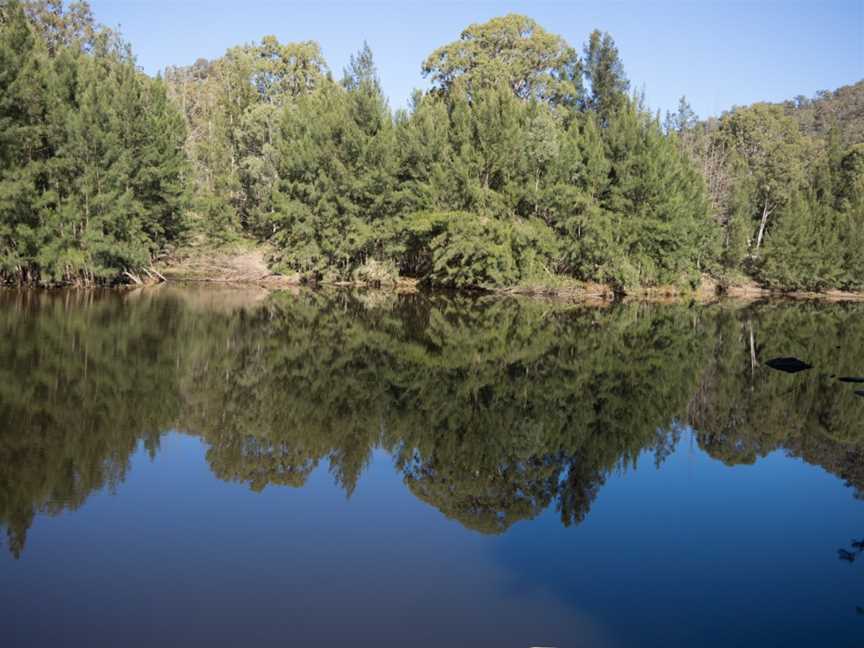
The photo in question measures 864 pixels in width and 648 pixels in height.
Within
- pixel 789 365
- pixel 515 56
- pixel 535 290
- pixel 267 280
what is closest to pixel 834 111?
pixel 515 56

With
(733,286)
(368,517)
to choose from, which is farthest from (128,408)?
(733,286)

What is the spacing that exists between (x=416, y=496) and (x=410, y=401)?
5437mm

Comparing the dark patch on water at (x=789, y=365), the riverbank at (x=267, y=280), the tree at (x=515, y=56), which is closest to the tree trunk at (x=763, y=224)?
the riverbank at (x=267, y=280)

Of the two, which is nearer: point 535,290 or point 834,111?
point 535,290

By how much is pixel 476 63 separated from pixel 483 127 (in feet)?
73.7

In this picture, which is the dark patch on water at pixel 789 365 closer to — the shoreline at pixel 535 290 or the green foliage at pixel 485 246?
the shoreline at pixel 535 290

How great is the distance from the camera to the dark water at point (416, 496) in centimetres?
739

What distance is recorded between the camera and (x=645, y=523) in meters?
10.3

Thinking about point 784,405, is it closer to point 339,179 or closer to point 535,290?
point 535,290

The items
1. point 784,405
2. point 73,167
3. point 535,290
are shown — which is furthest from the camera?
point 535,290

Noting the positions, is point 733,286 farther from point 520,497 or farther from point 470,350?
point 520,497

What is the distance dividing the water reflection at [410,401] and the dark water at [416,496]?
0.08m

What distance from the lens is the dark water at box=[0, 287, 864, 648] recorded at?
7.39m

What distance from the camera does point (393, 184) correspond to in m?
47.6
